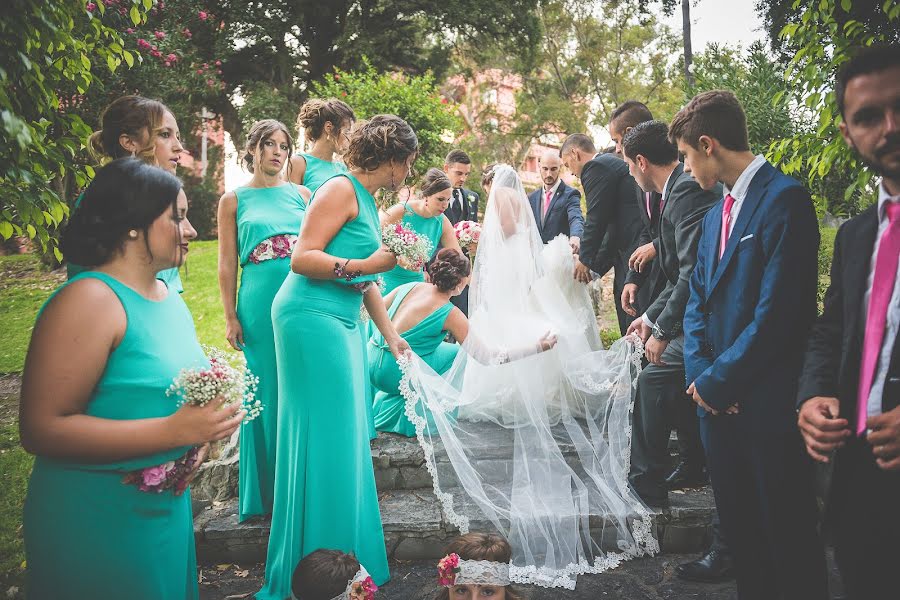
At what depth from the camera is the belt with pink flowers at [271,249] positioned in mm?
4023

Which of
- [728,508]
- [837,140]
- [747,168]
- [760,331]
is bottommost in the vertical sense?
[728,508]

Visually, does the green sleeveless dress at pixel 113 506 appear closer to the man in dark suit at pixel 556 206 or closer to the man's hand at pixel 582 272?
the man's hand at pixel 582 272

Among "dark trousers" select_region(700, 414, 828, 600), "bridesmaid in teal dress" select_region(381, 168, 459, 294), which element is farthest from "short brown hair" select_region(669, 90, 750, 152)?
"bridesmaid in teal dress" select_region(381, 168, 459, 294)

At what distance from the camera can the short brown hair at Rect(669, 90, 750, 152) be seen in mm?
2736

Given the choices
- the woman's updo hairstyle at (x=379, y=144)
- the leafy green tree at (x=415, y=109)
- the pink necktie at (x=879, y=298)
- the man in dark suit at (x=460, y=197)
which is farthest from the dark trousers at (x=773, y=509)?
the leafy green tree at (x=415, y=109)

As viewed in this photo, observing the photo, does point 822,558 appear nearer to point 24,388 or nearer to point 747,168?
point 747,168

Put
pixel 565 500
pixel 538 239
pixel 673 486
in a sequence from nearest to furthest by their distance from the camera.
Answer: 1. pixel 565 500
2. pixel 673 486
3. pixel 538 239

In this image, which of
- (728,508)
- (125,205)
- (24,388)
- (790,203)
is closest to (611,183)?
(790,203)

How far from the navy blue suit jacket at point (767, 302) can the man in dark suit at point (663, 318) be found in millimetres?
941

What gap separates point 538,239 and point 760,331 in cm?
336

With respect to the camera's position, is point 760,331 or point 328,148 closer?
point 760,331

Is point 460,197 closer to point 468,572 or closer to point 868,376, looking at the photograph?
point 468,572

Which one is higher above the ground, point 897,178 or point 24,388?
point 897,178

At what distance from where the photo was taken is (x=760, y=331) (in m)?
2.47
